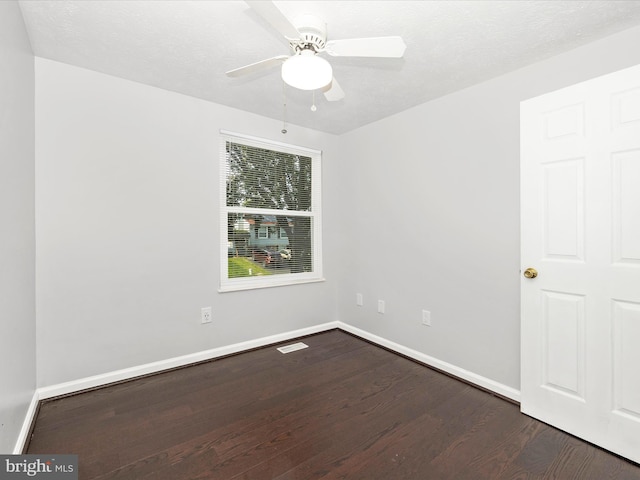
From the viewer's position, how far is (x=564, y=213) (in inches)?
73.5

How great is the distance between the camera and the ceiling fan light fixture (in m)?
1.37

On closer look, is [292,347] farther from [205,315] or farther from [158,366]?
[158,366]

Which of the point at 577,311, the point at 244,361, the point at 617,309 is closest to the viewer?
the point at 617,309

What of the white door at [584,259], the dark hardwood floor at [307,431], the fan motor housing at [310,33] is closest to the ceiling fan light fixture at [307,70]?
the fan motor housing at [310,33]

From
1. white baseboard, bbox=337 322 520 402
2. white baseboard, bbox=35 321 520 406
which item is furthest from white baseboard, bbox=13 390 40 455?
white baseboard, bbox=337 322 520 402

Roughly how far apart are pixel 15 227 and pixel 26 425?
1.16 metres

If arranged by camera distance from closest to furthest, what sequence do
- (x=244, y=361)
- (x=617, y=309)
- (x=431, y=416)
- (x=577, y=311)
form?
(x=617, y=309) → (x=577, y=311) → (x=431, y=416) → (x=244, y=361)

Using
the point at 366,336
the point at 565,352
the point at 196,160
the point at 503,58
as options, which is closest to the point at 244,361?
the point at 366,336

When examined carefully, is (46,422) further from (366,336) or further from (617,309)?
(617,309)

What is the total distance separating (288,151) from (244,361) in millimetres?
2223

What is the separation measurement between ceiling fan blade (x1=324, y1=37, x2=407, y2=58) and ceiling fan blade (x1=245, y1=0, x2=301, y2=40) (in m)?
0.20

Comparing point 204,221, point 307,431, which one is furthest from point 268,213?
point 307,431

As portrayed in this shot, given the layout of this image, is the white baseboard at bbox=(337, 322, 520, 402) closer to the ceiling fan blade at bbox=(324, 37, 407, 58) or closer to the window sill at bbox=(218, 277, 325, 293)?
the window sill at bbox=(218, 277, 325, 293)

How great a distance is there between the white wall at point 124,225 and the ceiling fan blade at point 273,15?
5.51 ft
